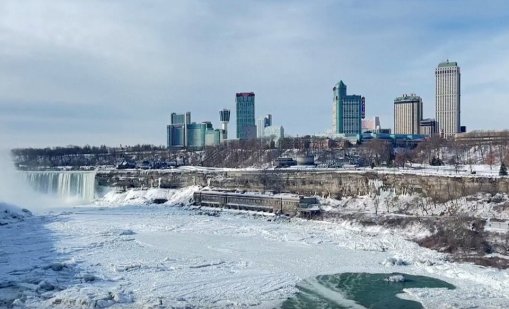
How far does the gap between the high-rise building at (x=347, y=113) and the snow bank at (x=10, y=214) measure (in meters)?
139

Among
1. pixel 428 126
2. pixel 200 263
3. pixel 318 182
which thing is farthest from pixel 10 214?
pixel 428 126

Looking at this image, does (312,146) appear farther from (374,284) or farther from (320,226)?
(374,284)

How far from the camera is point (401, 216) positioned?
128ft

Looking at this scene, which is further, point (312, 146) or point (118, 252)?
point (312, 146)

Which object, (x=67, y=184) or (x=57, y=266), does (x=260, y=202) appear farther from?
(x=67, y=184)

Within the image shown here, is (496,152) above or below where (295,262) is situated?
above

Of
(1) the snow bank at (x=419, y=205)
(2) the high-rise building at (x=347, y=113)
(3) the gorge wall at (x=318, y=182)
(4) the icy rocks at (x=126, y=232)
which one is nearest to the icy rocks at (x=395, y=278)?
(1) the snow bank at (x=419, y=205)

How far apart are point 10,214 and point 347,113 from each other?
473 ft

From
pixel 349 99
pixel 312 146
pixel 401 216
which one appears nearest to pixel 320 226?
pixel 401 216

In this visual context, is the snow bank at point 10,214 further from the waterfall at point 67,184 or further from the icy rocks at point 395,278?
the icy rocks at point 395,278

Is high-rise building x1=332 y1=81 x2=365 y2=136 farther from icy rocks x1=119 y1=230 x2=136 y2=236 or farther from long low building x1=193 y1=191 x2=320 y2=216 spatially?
icy rocks x1=119 y1=230 x2=136 y2=236

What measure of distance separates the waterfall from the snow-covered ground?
89.5 ft

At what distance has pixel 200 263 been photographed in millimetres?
28031

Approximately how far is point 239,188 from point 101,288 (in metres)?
39.8
